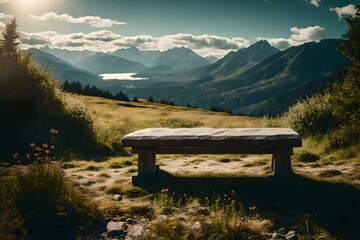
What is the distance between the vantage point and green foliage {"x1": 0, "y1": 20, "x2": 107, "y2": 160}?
1850 centimetres

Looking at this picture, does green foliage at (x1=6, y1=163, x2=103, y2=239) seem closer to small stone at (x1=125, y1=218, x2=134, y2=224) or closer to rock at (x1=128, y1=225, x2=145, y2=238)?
small stone at (x1=125, y1=218, x2=134, y2=224)

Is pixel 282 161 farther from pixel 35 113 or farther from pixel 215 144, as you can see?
pixel 35 113

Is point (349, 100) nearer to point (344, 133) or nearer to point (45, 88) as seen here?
point (344, 133)

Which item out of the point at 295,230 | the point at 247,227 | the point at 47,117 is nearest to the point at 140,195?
the point at 247,227

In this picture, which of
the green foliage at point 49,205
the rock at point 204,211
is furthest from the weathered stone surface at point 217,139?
the green foliage at point 49,205

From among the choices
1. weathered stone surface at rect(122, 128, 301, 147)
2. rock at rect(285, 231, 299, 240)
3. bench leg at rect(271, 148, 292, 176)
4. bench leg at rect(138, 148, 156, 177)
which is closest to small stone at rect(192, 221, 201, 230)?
rock at rect(285, 231, 299, 240)

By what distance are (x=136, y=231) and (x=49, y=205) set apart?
6.23 ft

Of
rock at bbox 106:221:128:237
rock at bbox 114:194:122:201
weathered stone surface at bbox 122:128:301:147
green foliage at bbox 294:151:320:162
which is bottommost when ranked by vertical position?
rock at bbox 106:221:128:237

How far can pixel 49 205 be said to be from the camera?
24.5 ft

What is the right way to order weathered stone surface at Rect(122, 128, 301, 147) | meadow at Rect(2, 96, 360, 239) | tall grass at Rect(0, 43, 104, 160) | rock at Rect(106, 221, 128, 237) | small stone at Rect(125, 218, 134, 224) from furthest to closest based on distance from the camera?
tall grass at Rect(0, 43, 104, 160) < weathered stone surface at Rect(122, 128, 301, 147) < small stone at Rect(125, 218, 134, 224) < rock at Rect(106, 221, 128, 237) < meadow at Rect(2, 96, 360, 239)

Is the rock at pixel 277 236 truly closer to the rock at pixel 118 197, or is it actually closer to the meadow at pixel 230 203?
the meadow at pixel 230 203

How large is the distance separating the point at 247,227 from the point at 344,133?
35.3ft

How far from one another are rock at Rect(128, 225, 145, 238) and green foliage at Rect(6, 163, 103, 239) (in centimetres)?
79

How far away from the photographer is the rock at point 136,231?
693 cm
